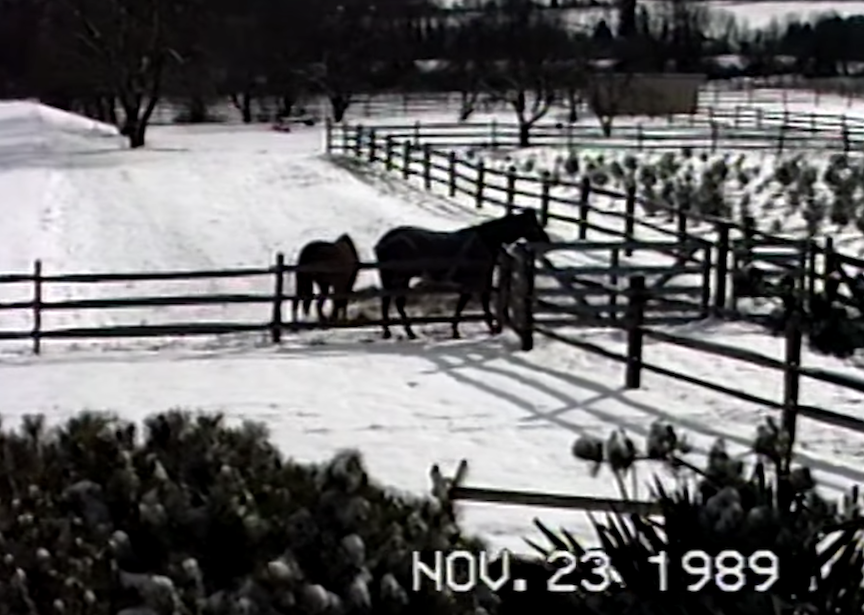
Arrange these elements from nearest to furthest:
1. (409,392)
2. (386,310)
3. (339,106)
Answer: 1. (409,392)
2. (386,310)
3. (339,106)

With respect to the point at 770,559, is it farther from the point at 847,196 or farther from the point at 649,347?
the point at 847,196

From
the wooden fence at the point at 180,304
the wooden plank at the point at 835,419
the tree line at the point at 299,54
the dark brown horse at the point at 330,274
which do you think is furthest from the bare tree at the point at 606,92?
the wooden plank at the point at 835,419

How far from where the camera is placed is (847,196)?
22.6 metres

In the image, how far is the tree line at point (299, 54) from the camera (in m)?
46.7

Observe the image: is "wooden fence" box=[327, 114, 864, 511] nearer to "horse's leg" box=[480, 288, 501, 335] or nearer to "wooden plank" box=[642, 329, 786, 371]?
"wooden plank" box=[642, 329, 786, 371]

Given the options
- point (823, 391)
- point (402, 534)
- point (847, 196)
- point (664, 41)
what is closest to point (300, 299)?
point (823, 391)

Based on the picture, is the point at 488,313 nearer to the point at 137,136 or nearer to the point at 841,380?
the point at 841,380

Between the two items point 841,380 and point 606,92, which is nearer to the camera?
point 841,380

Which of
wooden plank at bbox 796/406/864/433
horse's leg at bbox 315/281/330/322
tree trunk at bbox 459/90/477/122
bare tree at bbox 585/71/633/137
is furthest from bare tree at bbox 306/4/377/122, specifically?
wooden plank at bbox 796/406/864/433

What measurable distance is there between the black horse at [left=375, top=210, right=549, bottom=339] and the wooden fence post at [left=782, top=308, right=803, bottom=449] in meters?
4.90

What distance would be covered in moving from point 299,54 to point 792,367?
203ft

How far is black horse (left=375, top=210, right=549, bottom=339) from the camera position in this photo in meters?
13.3

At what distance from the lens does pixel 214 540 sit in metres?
3.83

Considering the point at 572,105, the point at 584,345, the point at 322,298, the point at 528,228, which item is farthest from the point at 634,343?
the point at 572,105
